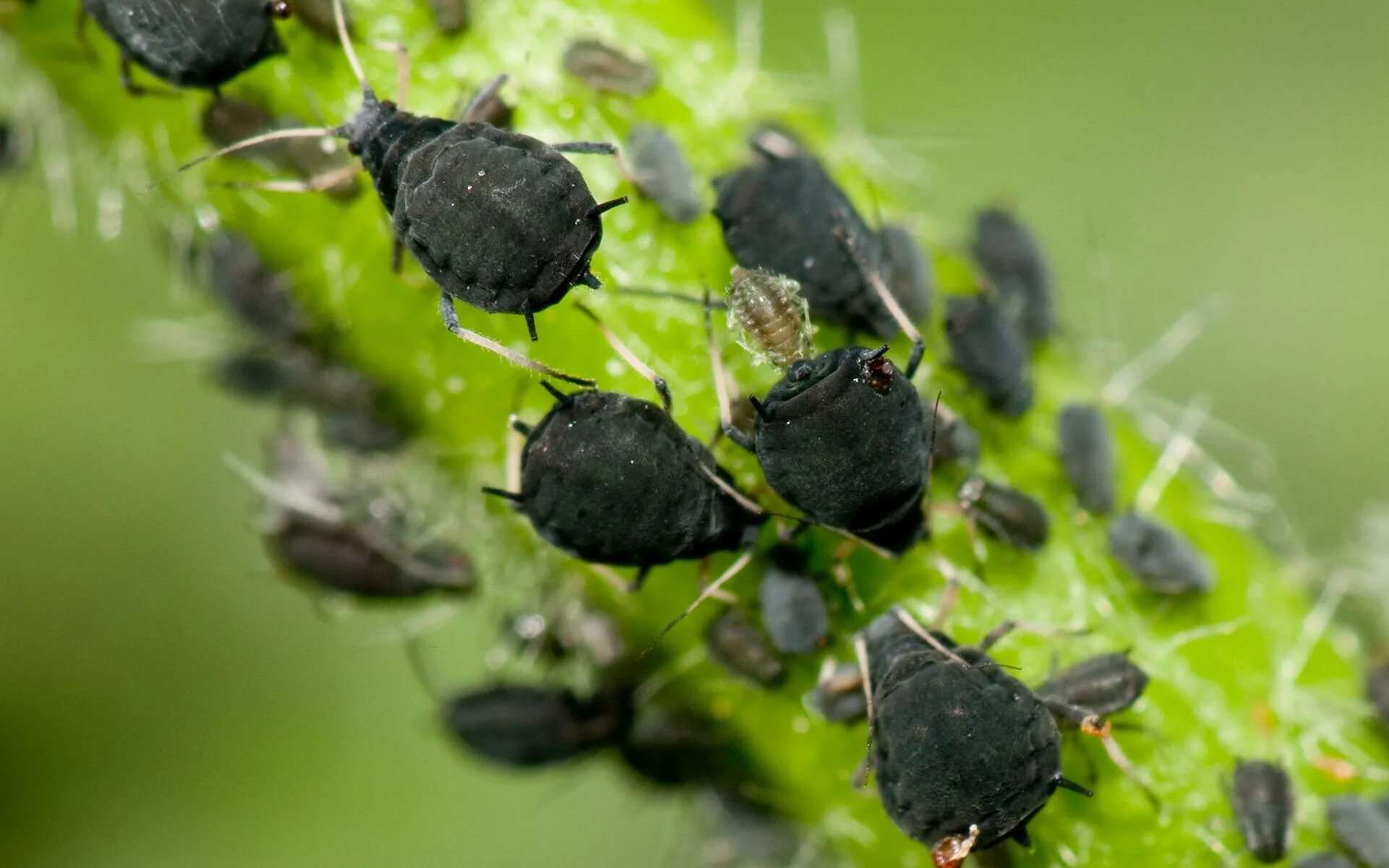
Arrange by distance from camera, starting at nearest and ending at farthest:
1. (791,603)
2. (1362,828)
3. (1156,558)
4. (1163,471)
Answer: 1. (791,603)
2. (1362,828)
3. (1156,558)
4. (1163,471)

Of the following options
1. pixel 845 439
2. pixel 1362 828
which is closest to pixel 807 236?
pixel 845 439

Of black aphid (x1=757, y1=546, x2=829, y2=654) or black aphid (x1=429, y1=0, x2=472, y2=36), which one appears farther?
black aphid (x1=429, y1=0, x2=472, y2=36)

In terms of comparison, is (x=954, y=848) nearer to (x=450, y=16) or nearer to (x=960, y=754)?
(x=960, y=754)

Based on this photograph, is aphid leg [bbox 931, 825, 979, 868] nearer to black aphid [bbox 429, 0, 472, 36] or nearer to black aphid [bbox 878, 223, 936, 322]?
black aphid [bbox 878, 223, 936, 322]

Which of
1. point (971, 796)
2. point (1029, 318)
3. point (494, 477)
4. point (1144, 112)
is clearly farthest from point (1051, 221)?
point (971, 796)

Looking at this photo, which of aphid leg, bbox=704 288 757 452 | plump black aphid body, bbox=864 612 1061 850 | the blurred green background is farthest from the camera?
the blurred green background

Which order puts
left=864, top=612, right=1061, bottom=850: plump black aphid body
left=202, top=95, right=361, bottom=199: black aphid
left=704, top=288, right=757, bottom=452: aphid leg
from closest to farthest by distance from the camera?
1. left=864, top=612, right=1061, bottom=850: plump black aphid body
2. left=704, top=288, right=757, bottom=452: aphid leg
3. left=202, top=95, right=361, bottom=199: black aphid

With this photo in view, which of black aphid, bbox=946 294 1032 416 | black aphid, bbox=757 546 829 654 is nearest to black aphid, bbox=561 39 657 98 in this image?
black aphid, bbox=946 294 1032 416
